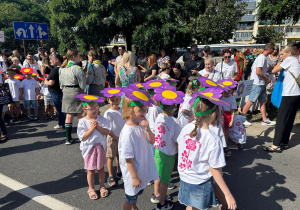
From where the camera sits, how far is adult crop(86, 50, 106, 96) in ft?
18.1

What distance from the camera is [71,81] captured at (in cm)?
458

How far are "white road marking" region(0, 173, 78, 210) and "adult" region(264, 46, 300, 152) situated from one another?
12.0 feet

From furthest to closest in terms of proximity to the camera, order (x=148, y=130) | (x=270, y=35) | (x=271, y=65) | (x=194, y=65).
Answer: (x=270, y=35) < (x=271, y=65) < (x=194, y=65) < (x=148, y=130)

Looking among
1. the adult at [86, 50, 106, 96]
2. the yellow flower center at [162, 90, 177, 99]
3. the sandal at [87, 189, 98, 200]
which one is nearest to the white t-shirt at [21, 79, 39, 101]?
the adult at [86, 50, 106, 96]

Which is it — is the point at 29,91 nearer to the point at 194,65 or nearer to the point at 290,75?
the point at 194,65

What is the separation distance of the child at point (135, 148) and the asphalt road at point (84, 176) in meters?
0.76

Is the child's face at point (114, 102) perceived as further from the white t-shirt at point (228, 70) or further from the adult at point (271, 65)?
the adult at point (271, 65)

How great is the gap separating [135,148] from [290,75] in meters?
3.42

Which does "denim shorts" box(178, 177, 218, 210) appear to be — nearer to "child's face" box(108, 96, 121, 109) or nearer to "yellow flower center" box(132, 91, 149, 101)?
"yellow flower center" box(132, 91, 149, 101)

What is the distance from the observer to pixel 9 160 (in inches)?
169

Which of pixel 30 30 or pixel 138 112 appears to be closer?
pixel 138 112

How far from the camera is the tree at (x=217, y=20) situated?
22125 mm

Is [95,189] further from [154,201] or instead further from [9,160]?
[9,160]

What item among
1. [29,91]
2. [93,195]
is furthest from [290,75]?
[29,91]
